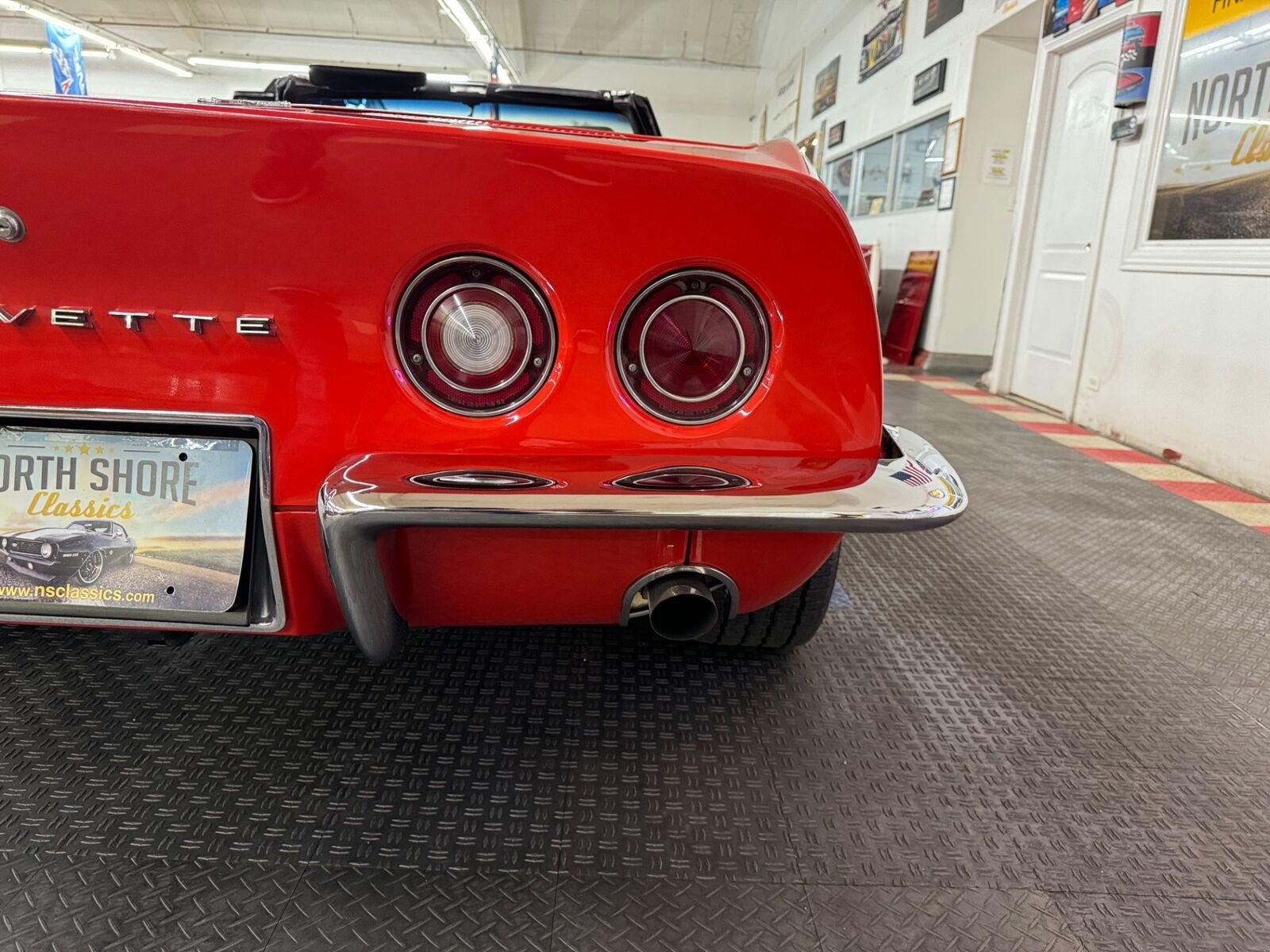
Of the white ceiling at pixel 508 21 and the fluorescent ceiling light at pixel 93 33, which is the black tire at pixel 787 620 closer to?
the fluorescent ceiling light at pixel 93 33

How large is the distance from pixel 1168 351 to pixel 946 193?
3.45m

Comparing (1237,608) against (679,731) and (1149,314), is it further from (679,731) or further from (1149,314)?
(1149,314)

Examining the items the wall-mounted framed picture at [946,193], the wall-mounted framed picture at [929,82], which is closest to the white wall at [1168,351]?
the wall-mounted framed picture at [946,193]

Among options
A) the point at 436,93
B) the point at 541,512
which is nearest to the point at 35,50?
the point at 436,93

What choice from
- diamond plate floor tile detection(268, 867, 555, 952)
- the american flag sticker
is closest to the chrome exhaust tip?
the american flag sticker

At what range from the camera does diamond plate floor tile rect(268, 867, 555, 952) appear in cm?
97

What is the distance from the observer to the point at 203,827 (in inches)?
44.7

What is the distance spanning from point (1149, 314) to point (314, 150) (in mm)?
4494

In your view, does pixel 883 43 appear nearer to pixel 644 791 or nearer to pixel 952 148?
pixel 952 148

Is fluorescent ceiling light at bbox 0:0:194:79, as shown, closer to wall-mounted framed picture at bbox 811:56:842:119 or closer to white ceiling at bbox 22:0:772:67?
white ceiling at bbox 22:0:772:67

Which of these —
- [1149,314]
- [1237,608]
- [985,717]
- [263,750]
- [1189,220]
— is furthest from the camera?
[1149,314]

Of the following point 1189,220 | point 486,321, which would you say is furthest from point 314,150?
point 1189,220

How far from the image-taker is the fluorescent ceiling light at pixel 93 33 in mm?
12344

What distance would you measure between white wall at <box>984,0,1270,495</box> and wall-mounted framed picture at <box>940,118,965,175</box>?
1589mm
